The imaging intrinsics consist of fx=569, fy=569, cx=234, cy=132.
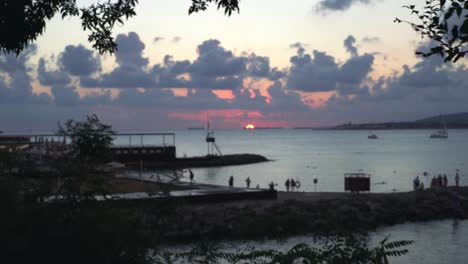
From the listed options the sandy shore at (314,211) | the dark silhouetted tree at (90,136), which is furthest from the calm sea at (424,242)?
the dark silhouetted tree at (90,136)

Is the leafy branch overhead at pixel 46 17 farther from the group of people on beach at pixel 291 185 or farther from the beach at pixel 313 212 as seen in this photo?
the group of people on beach at pixel 291 185

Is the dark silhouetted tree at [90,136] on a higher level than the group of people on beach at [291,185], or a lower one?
higher

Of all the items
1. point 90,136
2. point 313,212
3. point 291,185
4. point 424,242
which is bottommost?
point 424,242

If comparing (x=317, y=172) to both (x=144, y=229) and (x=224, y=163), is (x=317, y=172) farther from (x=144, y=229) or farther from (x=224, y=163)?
(x=144, y=229)

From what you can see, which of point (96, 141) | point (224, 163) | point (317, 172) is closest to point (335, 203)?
point (96, 141)

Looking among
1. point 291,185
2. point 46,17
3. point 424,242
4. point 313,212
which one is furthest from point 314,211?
point 46,17

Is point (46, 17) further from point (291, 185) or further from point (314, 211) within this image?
point (291, 185)

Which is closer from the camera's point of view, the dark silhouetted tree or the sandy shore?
the dark silhouetted tree

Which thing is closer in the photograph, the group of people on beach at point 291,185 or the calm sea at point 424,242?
the calm sea at point 424,242

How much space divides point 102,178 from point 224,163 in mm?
96080

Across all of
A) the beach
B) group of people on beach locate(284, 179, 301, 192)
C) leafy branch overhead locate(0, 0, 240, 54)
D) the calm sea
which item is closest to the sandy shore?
the beach

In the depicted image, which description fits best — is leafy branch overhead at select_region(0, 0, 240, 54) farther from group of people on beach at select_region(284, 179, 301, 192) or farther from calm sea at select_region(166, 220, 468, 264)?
group of people on beach at select_region(284, 179, 301, 192)

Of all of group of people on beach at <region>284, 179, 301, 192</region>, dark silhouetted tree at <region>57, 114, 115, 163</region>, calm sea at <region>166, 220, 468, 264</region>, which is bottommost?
calm sea at <region>166, 220, 468, 264</region>

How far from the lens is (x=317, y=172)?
91.2 metres
